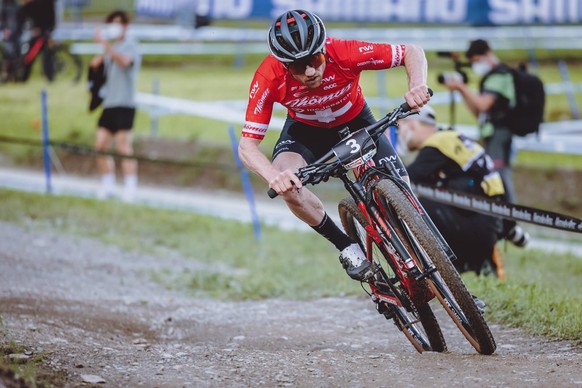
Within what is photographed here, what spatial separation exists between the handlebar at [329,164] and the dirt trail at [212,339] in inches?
42.7

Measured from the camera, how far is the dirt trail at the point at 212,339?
17.7 ft

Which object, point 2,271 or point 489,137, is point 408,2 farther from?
point 2,271

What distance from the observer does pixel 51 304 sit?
8.04 metres

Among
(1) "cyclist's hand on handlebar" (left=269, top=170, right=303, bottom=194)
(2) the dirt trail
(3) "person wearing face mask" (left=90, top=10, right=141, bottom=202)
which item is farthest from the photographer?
(3) "person wearing face mask" (left=90, top=10, right=141, bottom=202)

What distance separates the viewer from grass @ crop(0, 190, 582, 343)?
7.18 m

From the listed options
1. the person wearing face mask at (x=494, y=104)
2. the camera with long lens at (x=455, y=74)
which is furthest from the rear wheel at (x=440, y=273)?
the person wearing face mask at (x=494, y=104)

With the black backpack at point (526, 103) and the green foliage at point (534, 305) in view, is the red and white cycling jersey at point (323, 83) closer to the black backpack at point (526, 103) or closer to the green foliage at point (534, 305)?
the green foliage at point (534, 305)

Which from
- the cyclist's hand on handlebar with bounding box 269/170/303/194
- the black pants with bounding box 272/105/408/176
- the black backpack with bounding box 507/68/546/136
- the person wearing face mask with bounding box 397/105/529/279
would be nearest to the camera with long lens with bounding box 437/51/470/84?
the black backpack with bounding box 507/68/546/136

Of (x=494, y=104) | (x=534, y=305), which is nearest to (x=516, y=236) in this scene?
(x=534, y=305)

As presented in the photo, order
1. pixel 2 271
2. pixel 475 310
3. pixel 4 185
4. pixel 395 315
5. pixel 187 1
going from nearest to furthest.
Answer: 1. pixel 475 310
2. pixel 395 315
3. pixel 2 271
4. pixel 4 185
5. pixel 187 1

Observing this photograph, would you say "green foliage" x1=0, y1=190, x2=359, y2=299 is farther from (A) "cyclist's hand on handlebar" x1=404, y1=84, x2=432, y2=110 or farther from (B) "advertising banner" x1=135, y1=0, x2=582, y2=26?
(B) "advertising banner" x1=135, y1=0, x2=582, y2=26

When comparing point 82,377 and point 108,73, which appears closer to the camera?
point 82,377

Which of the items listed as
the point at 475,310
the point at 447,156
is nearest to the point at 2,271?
the point at 447,156

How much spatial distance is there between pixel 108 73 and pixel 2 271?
478 centimetres
